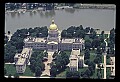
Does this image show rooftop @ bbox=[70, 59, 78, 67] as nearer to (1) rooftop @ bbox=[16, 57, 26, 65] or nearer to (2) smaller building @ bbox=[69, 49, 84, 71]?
(2) smaller building @ bbox=[69, 49, 84, 71]

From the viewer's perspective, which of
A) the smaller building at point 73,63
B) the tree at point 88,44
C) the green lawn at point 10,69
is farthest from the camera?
the tree at point 88,44

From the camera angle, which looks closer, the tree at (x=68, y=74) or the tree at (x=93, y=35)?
the tree at (x=68, y=74)

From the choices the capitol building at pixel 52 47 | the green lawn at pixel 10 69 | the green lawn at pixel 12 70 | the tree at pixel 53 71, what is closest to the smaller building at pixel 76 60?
the capitol building at pixel 52 47

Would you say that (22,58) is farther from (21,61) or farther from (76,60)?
(76,60)

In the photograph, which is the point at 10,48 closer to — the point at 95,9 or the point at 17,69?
the point at 17,69

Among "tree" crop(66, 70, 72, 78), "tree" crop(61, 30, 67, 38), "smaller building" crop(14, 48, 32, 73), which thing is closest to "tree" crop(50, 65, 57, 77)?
"tree" crop(66, 70, 72, 78)

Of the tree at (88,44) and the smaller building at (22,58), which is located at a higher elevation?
the tree at (88,44)

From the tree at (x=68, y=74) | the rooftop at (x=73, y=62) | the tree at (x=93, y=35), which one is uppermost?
the tree at (x=93, y=35)

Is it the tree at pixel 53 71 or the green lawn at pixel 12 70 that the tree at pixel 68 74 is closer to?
the tree at pixel 53 71
